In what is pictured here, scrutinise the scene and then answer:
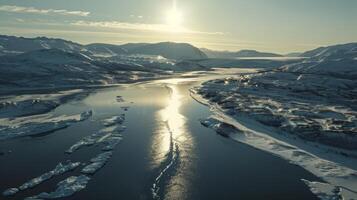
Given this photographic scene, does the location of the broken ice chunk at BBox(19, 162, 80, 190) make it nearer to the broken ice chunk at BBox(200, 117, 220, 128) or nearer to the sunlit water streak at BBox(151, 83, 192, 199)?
the sunlit water streak at BBox(151, 83, 192, 199)

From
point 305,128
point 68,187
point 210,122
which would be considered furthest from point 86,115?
point 305,128

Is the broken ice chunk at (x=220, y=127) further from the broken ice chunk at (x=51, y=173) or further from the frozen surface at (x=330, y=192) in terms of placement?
the broken ice chunk at (x=51, y=173)

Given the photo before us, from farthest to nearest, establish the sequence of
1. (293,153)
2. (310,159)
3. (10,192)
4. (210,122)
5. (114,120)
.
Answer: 1. (114,120)
2. (210,122)
3. (293,153)
4. (310,159)
5. (10,192)

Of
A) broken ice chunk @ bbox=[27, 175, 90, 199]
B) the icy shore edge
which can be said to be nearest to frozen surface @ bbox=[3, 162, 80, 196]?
broken ice chunk @ bbox=[27, 175, 90, 199]

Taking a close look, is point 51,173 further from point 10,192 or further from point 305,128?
point 305,128

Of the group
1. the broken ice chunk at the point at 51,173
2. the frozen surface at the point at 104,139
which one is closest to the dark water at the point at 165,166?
the broken ice chunk at the point at 51,173

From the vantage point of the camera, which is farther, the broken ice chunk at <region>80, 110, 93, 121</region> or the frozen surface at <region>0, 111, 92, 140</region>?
the broken ice chunk at <region>80, 110, 93, 121</region>
